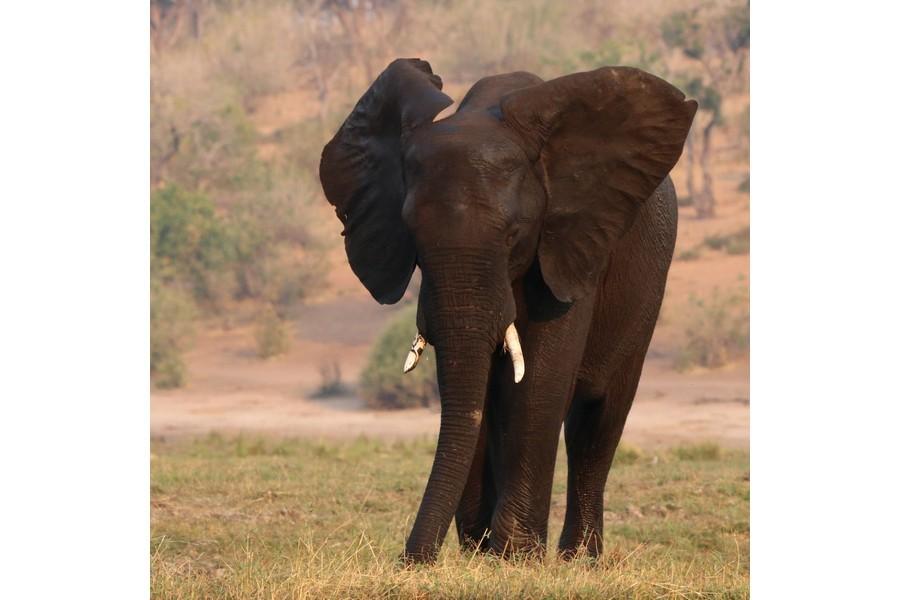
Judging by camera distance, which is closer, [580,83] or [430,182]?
[430,182]

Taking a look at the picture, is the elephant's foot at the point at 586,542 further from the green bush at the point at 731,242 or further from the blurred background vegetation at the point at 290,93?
the green bush at the point at 731,242

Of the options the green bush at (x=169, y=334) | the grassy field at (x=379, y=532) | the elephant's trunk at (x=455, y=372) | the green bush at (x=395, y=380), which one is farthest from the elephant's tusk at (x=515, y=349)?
the green bush at (x=169, y=334)

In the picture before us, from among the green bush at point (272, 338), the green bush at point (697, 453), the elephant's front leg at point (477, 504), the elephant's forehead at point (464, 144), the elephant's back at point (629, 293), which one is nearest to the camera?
the elephant's forehead at point (464, 144)

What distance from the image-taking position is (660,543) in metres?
10.8

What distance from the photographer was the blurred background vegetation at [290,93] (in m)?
30.4

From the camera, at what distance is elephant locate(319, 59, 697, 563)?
693 cm

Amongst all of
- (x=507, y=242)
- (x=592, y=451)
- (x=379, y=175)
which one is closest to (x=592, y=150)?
(x=507, y=242)

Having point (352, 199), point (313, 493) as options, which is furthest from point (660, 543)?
point (352, 199)

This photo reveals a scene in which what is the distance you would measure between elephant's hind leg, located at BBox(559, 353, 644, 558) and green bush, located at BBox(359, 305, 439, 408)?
15978 millimetres

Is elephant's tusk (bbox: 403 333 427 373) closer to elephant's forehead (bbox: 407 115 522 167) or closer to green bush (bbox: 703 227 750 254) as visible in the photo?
elephant's forehead (bbox: 407 115 522 167)

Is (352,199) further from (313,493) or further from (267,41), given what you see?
(267,41)

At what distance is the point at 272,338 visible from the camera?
1117 inches

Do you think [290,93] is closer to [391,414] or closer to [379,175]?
[391,414]
